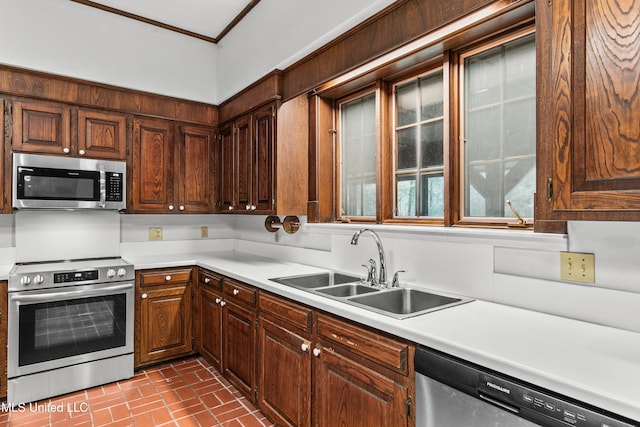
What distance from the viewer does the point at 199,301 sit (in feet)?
10.5

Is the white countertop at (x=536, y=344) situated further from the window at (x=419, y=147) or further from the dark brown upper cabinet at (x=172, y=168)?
the dark brown upper cabinet at (x=172, y=168)

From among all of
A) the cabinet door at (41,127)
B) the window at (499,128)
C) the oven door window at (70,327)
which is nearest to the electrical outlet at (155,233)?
the oven door window at (70,327)

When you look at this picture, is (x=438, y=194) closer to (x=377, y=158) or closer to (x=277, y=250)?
(x=377, y=158)

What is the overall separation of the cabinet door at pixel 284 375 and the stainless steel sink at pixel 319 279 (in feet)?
1.07

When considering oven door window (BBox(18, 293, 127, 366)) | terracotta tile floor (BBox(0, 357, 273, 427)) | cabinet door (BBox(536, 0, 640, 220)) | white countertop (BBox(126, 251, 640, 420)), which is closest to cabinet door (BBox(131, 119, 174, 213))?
oven door window (BBox(18, 293, 127, 366))

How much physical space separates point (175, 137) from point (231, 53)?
1.01 metres

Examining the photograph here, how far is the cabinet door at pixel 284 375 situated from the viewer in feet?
6.33

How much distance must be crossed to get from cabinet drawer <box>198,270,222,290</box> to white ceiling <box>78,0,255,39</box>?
234cm

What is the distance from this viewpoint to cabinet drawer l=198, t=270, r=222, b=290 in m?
2.85

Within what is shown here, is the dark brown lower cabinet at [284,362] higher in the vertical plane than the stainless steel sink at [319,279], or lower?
lower

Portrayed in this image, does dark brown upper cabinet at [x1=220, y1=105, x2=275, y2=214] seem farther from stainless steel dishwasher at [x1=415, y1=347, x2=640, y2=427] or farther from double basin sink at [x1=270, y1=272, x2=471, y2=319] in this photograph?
stainless steel dishwasher at [x1=415, y1=347, x2=640, y2=427]

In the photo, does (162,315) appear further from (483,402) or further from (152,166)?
(483,402)

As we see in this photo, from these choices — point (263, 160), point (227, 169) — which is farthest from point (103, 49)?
point (263, 160)

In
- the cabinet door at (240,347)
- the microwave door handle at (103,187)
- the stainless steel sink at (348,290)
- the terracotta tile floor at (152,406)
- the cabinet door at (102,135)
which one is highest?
the cabinet door at (102,135)
